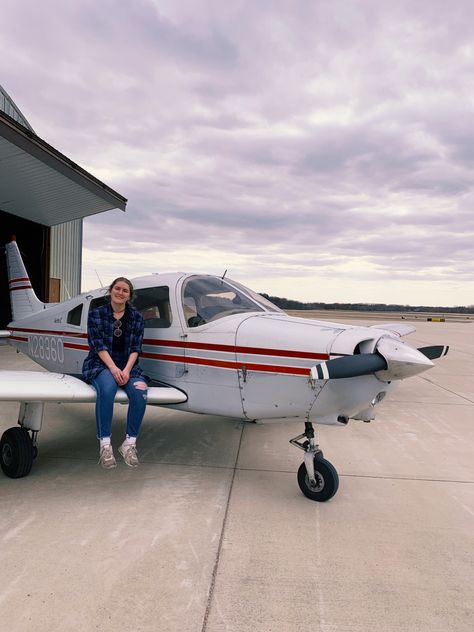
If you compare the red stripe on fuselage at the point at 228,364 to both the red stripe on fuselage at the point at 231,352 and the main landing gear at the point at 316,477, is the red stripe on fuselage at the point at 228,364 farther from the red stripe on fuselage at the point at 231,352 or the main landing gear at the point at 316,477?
the main landing gear at the point at 316,477

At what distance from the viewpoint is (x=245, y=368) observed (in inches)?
151

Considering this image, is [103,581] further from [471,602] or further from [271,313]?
[271,313]

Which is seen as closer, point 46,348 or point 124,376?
point 124,376

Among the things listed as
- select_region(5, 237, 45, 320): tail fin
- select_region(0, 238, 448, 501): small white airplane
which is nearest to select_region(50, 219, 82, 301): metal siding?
select_region(5, 237, 45, 320): tail fin

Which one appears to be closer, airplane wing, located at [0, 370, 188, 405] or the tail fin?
airplane wing, located at [0, 370, 188, 405]

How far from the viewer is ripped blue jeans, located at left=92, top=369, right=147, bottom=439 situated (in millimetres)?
3719

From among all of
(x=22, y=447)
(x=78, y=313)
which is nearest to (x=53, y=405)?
(x=78, y=313)

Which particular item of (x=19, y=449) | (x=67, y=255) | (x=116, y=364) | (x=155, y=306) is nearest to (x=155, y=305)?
(x=155, y=306)

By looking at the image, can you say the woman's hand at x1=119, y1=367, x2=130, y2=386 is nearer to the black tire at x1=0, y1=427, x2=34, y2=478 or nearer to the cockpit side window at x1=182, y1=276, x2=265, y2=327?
the cockpit side window at x1=182, y1=276, x2=265, y2=327

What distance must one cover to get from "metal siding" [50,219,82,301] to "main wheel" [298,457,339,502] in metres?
16.7

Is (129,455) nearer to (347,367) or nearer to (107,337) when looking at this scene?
(107,337)

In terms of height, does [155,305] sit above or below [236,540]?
above

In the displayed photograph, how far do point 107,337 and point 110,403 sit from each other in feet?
2.18

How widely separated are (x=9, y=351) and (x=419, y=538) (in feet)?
46.1
